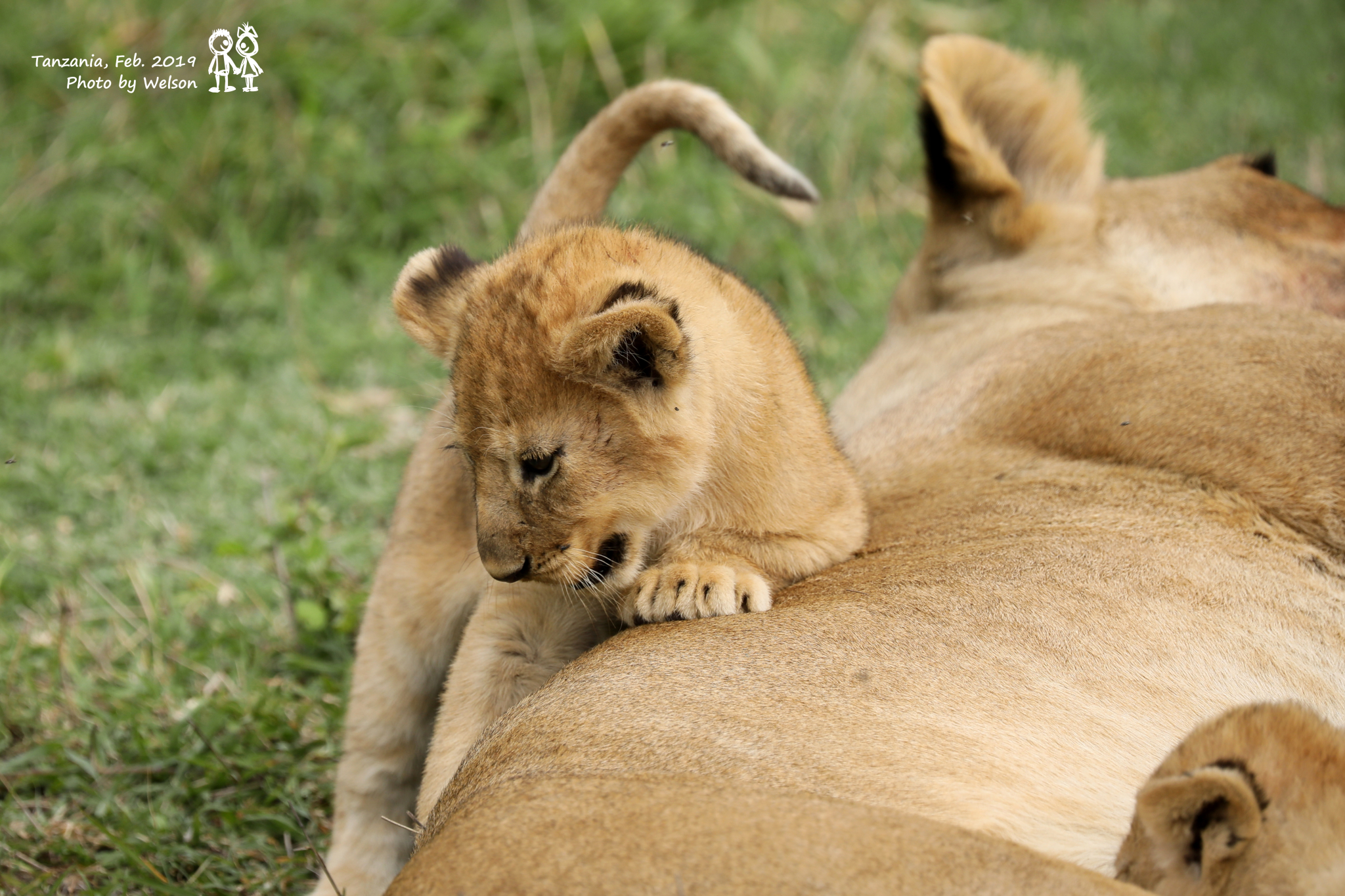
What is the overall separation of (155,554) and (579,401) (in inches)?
89.6

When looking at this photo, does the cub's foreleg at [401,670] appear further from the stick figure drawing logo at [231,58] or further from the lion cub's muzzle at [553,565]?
the stick figure drawing logo at [231,58]

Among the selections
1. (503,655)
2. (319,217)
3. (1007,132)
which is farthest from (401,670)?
(319,217)

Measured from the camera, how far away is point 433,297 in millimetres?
3066

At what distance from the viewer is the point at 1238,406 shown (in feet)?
8.96

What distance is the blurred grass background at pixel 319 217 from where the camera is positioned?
4102 mm

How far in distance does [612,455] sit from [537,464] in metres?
0.15

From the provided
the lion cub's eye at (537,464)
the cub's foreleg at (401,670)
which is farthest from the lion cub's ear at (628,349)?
the cub's foreleg at (401,670)

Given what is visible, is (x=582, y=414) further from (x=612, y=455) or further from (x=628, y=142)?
(x=628, y=142)

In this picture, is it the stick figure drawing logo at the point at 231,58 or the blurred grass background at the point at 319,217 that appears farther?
the stick figure drawing logo at the point at 231,58

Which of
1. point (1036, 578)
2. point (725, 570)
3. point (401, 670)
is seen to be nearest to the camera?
point (1036, 578)

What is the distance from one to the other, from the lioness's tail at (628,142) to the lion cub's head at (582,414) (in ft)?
2.59

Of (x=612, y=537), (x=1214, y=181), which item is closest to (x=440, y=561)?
(x=612, y=537)

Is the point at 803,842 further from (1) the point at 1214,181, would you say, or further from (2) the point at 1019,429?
(1) the point at 1214,181

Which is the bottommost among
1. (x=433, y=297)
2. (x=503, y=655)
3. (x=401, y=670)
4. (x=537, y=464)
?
(x=401, y=670)
